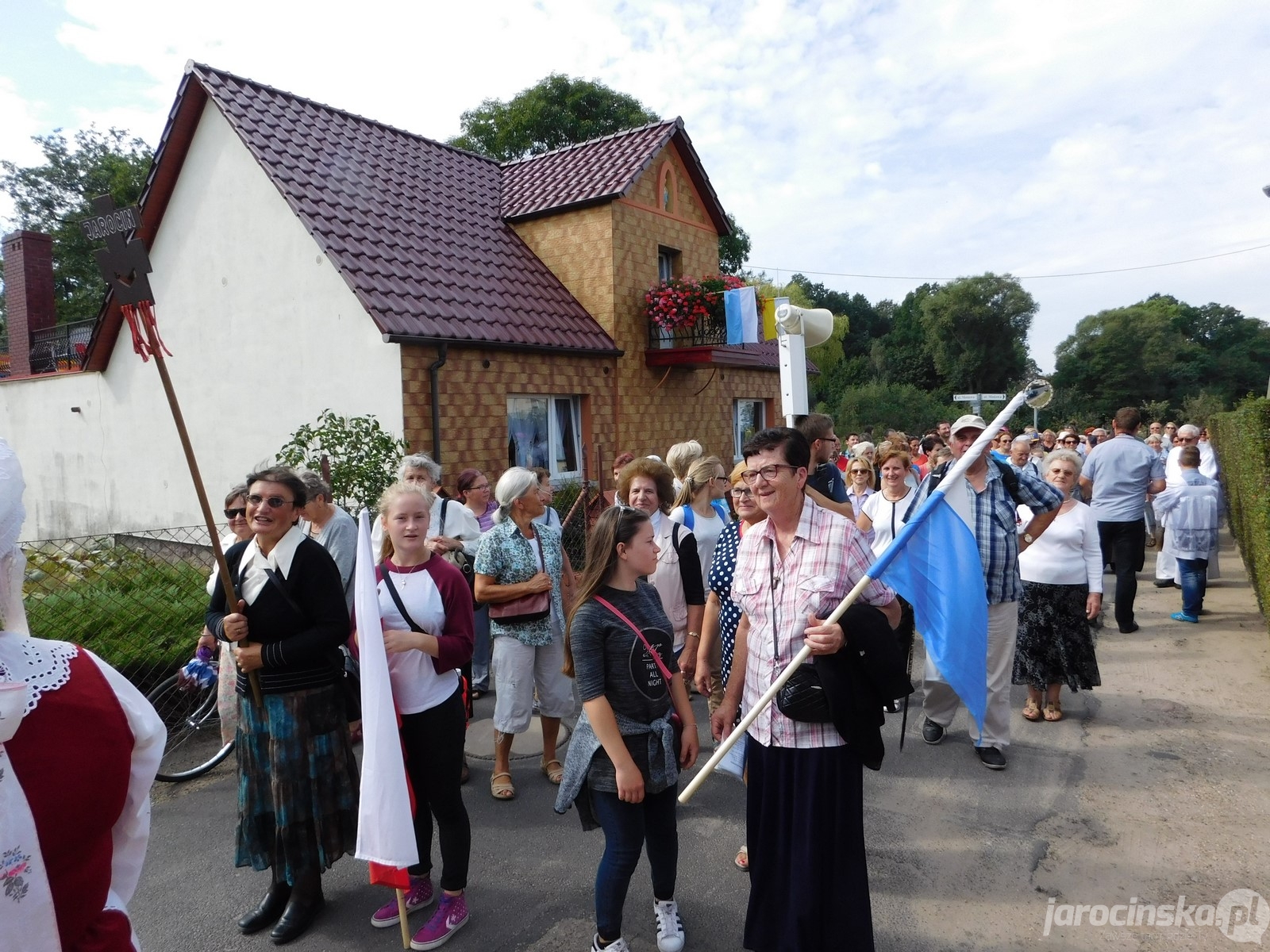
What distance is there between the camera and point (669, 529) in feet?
15.1

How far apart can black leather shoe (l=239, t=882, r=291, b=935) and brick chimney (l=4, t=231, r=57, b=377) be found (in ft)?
54.2

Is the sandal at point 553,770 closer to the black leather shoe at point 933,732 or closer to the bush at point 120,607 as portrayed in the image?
the black leather shoe at point 933,732

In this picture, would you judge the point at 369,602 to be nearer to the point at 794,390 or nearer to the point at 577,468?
the point at 794,390

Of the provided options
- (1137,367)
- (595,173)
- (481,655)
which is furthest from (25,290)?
(1137,367)

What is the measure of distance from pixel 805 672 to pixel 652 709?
61 centimetres

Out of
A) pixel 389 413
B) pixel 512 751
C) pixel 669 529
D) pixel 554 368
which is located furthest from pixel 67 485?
pixel 669 529

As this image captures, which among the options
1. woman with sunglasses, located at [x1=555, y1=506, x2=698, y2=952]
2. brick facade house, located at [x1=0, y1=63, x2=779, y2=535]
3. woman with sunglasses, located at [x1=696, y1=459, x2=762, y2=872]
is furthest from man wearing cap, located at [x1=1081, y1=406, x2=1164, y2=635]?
woman with sunglasses, located at [x1=555, y1=506, x2=698, y2=952]

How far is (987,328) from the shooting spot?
155 ft

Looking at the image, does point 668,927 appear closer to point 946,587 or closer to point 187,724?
point 946,587

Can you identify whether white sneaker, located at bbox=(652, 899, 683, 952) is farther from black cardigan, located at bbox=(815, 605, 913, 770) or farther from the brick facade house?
the brick facade house

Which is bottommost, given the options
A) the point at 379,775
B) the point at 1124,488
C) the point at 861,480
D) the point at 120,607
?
the point at 379,775

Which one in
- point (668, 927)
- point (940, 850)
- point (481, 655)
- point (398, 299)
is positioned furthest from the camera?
point (398, 299)

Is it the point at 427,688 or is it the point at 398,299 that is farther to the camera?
the point at 398,299

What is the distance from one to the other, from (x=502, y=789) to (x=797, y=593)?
8.51 feet
